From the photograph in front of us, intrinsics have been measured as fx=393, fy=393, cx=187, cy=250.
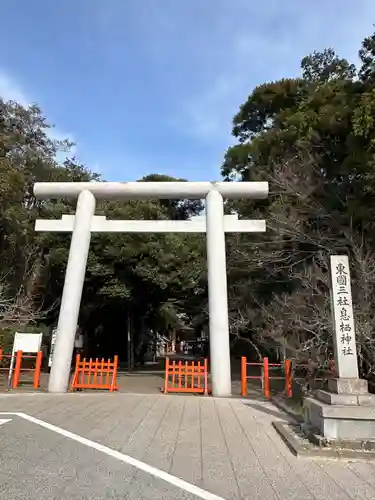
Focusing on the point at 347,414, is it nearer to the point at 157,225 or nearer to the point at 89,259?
the point at 157,225

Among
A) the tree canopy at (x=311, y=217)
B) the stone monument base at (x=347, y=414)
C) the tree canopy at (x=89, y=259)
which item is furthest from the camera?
the tree canopy at (x=89, y=259)

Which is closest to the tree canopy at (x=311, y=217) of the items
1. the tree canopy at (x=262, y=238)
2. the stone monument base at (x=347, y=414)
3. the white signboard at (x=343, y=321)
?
the tree canopy at (x=262, y=238)

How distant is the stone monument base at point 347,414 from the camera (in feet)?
16.5

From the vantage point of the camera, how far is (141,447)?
16.6ft

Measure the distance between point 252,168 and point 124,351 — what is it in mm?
15561

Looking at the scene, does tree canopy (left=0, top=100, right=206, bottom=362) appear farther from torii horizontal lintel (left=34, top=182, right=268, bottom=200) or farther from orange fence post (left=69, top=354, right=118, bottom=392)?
orange fence post (left=69, top=354, right=118, bottom=392)

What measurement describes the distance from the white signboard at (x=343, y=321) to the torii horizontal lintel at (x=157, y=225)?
565 centimetres

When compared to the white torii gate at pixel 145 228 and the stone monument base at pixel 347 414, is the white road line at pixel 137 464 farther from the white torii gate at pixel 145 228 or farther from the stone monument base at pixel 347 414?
the white torii gate at pixel 145 228

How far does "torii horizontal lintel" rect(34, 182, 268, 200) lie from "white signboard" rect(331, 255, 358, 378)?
596 cm

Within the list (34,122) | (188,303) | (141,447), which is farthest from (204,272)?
(141,447)

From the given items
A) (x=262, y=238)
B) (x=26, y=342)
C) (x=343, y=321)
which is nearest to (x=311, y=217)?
(x=262, y=238)

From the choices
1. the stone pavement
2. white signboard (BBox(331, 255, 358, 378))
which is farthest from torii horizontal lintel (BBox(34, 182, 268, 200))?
the stone pavement

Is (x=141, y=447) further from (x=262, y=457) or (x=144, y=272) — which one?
(x=144, y=272)

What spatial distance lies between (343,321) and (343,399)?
1.18 m
